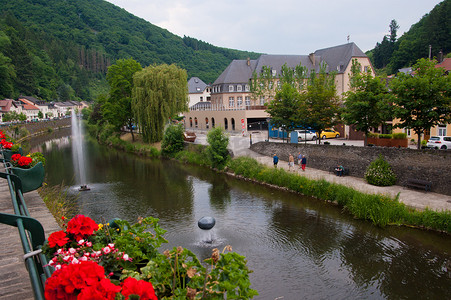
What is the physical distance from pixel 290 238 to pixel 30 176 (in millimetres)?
10015

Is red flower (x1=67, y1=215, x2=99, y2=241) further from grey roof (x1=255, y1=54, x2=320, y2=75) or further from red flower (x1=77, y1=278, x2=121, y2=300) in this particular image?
grey roof (x1=255, y1=54, x2=320, y2=75)

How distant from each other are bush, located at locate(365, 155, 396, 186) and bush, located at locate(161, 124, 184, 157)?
19.6 metres

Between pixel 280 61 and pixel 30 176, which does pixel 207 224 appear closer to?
pixel 30 176

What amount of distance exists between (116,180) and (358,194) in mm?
16517

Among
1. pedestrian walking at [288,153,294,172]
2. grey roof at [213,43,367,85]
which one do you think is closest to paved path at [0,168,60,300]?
pedestrian walking at [288,153,294,172]

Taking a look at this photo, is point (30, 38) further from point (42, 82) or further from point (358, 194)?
point (358, 194)

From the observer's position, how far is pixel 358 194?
51.8ft

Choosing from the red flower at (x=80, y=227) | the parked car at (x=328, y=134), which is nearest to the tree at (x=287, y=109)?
the parked car at (x=328, y=134)

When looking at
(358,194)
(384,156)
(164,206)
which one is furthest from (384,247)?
(164,206)

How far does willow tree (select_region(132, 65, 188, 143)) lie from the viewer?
115 ft

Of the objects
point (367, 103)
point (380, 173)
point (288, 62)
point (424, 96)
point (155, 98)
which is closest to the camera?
point (424, 96)

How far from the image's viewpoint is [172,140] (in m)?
33.4

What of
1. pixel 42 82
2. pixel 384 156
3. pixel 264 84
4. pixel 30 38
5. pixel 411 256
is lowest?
pixel 411 256

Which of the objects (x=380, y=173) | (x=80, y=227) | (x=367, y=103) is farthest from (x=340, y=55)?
(x=80, y=227)
